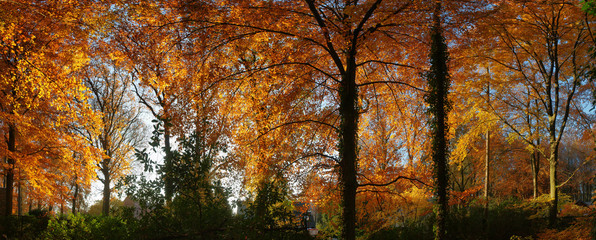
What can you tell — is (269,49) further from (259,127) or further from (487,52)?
(487,52)

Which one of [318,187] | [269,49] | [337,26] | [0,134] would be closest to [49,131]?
[0,134]

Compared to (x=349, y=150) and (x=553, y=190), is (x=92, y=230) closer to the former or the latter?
(x=349, y=150)

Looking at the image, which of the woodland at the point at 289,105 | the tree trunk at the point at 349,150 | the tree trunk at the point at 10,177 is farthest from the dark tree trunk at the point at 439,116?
the tree trunk at the point at 10,177

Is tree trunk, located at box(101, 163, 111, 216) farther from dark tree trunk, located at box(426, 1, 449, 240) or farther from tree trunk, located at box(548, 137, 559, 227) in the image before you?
tree trunk, located at box(548, 137, 559, 227)

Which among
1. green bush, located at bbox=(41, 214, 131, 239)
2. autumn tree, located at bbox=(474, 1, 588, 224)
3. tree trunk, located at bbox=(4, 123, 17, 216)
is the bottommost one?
green bush, located at bbox=(41, 214, 131, 239)

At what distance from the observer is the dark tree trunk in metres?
7.28

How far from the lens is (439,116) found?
289 inches

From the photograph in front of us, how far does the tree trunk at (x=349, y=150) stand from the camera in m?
6.83

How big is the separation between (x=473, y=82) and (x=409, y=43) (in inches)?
212

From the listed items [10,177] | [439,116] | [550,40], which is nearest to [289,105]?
[439,116]

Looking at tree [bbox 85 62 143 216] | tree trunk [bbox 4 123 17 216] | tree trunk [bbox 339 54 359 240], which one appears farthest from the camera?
tree [bbox 85 62 143 216]

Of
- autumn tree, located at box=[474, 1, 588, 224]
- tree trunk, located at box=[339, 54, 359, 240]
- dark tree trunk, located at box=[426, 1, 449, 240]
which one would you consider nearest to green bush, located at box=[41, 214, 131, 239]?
tree trunk, located at box=[339, 54, 359, 240]

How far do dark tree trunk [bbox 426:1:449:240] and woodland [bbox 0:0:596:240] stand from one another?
0.03 meters

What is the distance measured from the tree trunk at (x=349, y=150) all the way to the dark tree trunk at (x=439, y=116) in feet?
5.04
